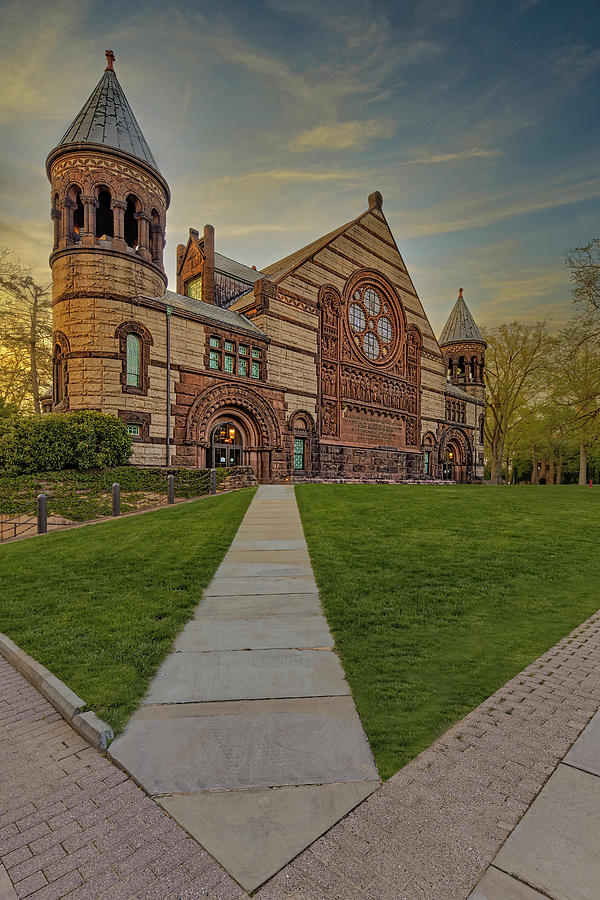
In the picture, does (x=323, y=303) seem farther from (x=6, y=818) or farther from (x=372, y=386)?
(x=6, y=818)

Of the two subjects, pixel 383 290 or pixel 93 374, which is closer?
pixel 93 374

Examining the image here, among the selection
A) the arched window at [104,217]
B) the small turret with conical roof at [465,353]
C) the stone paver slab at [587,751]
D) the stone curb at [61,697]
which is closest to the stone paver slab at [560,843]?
the stone paver slab at [587,751]

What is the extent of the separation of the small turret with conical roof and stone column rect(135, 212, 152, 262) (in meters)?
32.9

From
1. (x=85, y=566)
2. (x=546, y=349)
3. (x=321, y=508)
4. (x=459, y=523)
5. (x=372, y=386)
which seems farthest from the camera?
(x=546, y=349)

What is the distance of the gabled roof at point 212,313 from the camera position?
74.2 feet

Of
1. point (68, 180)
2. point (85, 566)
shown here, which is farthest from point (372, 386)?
point (85, 566)

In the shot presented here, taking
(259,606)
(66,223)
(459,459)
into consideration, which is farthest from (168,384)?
(459,459)

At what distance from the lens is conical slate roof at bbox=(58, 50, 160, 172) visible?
2066cm

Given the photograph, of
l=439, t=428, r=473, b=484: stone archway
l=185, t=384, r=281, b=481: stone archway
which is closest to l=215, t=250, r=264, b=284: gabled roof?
l=185, t=384, r=281, b=481: stone archway

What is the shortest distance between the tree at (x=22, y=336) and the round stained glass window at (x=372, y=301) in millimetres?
22953

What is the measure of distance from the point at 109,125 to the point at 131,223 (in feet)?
14.2

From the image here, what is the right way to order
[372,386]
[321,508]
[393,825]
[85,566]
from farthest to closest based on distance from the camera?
1. [372,386]
2. [321,508]
3. [85,566]
4. [393,825]

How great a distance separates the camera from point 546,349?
38062mm

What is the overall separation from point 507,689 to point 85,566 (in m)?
6.99
